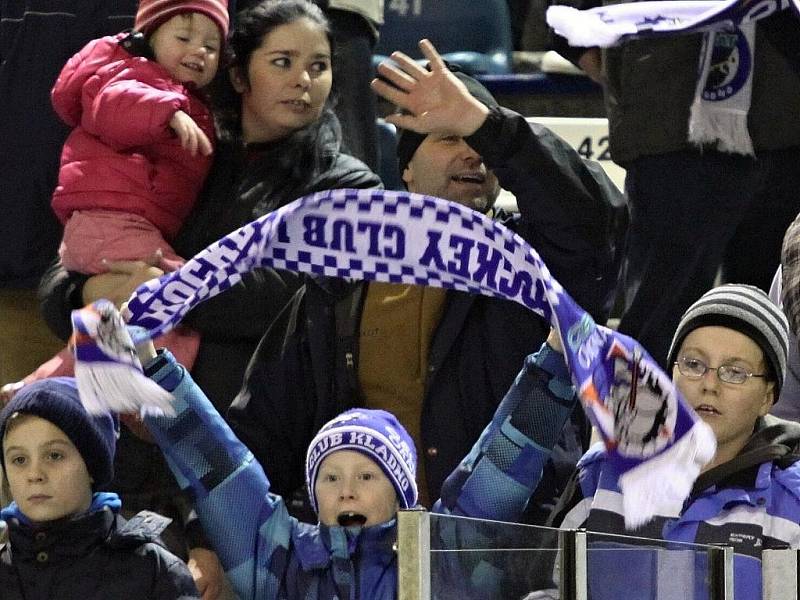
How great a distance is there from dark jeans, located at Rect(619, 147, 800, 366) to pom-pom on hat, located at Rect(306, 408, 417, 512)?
5.06 feet

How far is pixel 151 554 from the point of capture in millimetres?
4547

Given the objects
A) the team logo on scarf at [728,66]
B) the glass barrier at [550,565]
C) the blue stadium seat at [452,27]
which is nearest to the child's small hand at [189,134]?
the team logo on scarf at [728,66]

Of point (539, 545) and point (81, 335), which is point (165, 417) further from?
point (539, 545)

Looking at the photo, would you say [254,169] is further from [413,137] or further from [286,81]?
[413,137]

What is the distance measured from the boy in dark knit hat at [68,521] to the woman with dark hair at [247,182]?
2.44ft

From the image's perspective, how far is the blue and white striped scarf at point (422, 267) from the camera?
163 inches

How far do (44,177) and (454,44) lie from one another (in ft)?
7.58

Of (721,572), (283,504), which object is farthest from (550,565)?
(283,504)

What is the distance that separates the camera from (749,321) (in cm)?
455

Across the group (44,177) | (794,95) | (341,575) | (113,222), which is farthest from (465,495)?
(44,177)

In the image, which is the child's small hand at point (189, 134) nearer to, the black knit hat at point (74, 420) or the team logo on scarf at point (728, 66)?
the black knit hat at point (74, 420)

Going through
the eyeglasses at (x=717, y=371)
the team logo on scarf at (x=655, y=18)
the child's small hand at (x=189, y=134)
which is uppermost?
the team logo on scarf at (x=655, y=18)

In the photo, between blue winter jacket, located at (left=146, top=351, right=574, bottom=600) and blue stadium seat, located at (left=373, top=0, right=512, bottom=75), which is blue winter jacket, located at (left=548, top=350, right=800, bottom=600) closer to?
blue winter jacket, located at (left=146, top=351, right=574, bottom=600)

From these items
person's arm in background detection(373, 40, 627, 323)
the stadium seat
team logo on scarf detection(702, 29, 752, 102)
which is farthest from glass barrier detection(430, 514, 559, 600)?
the stadium seat
